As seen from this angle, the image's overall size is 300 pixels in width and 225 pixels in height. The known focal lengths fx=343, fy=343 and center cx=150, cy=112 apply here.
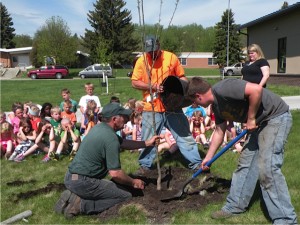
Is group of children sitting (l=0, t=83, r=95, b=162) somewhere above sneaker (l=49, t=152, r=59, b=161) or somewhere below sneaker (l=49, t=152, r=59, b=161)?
above

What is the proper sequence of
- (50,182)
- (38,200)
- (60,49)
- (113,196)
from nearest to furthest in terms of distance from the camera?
(113,196), (38,200), (50,182), (60,49)

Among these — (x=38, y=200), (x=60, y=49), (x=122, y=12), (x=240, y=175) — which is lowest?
(x=38, y=200)

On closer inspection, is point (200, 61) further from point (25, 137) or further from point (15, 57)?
point (25, 137)

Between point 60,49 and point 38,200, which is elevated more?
point 60,49

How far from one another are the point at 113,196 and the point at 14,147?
3527mm

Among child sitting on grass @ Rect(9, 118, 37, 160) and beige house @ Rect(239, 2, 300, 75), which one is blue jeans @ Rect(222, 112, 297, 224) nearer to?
child sitting on grass @ Rect(9, 118, 37, 160)

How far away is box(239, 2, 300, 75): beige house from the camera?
651 inches

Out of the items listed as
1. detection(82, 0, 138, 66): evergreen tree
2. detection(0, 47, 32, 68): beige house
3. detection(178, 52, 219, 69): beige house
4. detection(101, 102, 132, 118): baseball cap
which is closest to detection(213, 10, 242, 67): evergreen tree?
detection(82, 0, 138, 66): evergreen tree

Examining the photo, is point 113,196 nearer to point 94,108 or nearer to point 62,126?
point 62,126

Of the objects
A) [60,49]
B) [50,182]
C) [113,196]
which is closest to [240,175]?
[113,196]

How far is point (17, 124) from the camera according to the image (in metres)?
7.16

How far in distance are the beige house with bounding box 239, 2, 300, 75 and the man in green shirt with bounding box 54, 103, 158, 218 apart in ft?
47.6

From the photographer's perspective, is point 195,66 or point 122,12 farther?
point 195,66

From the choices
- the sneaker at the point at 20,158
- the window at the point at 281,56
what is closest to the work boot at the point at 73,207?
the sneaker at the point at 20,158
